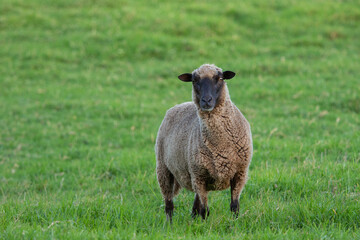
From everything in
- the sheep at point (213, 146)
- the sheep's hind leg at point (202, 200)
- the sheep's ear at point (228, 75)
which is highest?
the sheep's ear at point (228, 75)

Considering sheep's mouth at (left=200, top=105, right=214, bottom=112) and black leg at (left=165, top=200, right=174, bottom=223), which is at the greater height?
sheep's mouth at (left=200, top=105, right=214, bottom=112)

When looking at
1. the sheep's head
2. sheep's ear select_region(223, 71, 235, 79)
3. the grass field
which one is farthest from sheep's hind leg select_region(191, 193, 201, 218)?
sheep's ear select_region(223, 71, 235, 79)

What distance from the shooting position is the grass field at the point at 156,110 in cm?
469

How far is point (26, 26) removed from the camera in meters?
18.9


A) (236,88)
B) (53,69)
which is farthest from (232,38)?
(53,69)

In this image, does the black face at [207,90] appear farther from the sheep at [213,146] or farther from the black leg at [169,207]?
the black leg at [169,207]

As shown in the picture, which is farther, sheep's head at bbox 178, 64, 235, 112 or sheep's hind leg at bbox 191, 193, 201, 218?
sheep's hind leg at bbox 191, 193, 201, 218

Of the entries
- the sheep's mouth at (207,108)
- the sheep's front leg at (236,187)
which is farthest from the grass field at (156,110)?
the sheep's mouth at (207,108)

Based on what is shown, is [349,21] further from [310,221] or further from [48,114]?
[310,221]

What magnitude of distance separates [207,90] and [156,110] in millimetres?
7102

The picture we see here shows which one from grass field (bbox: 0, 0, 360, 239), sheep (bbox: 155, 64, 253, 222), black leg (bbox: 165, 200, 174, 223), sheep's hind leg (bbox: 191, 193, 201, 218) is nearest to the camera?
grass field (bbox: 0, 0, 360, 239)

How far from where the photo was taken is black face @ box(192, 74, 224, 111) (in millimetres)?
4750

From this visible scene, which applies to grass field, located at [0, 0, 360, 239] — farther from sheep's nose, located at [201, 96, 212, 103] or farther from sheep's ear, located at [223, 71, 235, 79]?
sheep's ear, located at [223, 71, 235, 79]

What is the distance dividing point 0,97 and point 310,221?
11338 millimetres
